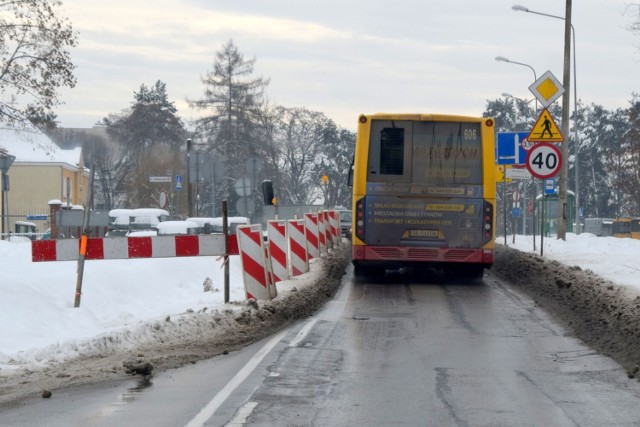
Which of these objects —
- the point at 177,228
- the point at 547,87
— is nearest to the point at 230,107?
the point at 177,228

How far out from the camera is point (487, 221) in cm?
1970

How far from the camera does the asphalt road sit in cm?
739

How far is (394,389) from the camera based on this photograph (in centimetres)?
854

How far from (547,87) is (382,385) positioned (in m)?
15.8

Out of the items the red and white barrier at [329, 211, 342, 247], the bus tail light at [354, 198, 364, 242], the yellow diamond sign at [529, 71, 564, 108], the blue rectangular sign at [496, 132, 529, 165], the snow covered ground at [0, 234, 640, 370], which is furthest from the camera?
the blue rectangular sign at [496, 132, 529, 165]

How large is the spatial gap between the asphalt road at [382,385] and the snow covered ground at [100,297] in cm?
143

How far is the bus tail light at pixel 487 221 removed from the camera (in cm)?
1969

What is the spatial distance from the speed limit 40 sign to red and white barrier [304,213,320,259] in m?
5.29

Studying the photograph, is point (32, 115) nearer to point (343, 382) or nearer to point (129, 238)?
point (129, 238)

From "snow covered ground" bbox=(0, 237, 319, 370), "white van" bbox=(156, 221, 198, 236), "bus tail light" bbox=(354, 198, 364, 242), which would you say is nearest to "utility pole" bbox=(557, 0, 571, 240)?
"snow covered ground" bbox=(0, 237, 319, 370)

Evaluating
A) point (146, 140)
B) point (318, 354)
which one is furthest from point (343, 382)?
point (146, 140)

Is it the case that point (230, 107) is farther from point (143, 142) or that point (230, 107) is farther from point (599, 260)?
point (599, 260)

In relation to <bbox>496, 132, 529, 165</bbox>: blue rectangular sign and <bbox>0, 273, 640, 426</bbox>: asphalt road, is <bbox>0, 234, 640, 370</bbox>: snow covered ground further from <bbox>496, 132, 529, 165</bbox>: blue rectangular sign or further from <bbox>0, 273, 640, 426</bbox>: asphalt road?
<bbox>496, 132, 529, 165</bbox>: blue rectangular sign

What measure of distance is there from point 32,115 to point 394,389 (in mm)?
21014
